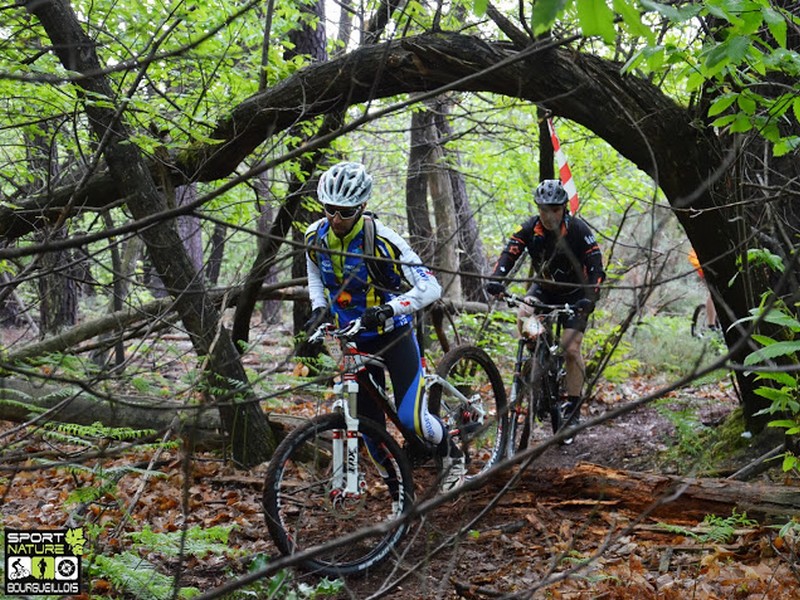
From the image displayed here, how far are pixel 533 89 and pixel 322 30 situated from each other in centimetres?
497

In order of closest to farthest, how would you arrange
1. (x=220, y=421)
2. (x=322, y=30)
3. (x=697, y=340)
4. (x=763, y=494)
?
1. (x=763, y=494)
2. (x=220, y=421)
3. (x=322, y=30)
4. (x=697, y=340)

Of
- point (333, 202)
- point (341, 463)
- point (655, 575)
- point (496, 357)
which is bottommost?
point (655, 575)

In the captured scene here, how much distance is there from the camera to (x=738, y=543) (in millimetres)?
4285

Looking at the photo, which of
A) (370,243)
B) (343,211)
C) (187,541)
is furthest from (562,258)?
(187,541)

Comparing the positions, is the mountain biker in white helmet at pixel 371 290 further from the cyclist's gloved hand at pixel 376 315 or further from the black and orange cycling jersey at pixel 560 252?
the black and orange cycling jersey at pixel 560 252

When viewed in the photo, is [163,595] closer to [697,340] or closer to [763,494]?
[763,494]

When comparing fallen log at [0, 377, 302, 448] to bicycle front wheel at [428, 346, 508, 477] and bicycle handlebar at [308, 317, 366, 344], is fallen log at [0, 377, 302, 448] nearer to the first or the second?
bicycle front wheel at [428, 346, 508, 477]

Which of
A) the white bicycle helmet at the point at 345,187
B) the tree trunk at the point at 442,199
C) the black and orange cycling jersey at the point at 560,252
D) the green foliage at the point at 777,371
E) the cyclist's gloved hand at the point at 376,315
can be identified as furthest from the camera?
the tree trunk at the point at 442,199

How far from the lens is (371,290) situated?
16.1ft

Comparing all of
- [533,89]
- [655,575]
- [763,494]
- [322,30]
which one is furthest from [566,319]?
[322,30]

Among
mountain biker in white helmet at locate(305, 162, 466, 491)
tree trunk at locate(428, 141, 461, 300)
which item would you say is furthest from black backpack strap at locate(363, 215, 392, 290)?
tree trunk at locate(428, 141, 461, 300)

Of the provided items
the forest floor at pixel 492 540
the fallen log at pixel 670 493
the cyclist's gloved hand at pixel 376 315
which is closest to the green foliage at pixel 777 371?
the fallen log at pixel 670 493

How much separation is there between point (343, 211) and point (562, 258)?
2850mm

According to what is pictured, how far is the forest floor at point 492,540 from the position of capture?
153 inches
